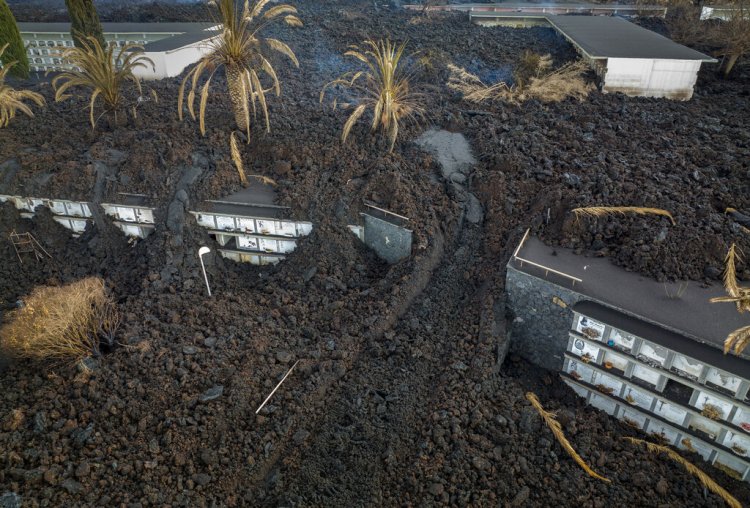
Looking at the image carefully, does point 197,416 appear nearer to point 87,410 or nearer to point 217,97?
point 87,410

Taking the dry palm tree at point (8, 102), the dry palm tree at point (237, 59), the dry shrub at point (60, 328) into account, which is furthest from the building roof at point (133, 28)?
the dry shrub at point (60, 328)

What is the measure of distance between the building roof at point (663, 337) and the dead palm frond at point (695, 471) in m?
2.09

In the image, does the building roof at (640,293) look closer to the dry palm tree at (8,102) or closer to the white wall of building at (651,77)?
the white wall of building at (651,77)

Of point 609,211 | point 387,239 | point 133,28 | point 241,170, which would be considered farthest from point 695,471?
point 133,28

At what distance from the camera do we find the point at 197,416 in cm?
1058

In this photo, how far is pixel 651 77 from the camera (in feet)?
69.5

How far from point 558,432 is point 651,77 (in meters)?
17.0

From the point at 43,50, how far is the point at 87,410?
2712 cm

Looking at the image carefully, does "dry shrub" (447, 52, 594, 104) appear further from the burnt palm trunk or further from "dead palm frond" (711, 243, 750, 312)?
"dead palm frond" (711, 243, 750, 312)

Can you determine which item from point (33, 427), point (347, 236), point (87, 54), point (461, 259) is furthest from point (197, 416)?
point (87, 54)

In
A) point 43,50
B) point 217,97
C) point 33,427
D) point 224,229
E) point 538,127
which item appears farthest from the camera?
point 43,50

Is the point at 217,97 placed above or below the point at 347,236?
above

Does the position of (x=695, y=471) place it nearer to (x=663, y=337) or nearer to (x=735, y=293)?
(x=663, y=337)

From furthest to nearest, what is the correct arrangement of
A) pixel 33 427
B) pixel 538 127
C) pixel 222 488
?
pixel 538 127, pixel 33 427, pixel 222 488
